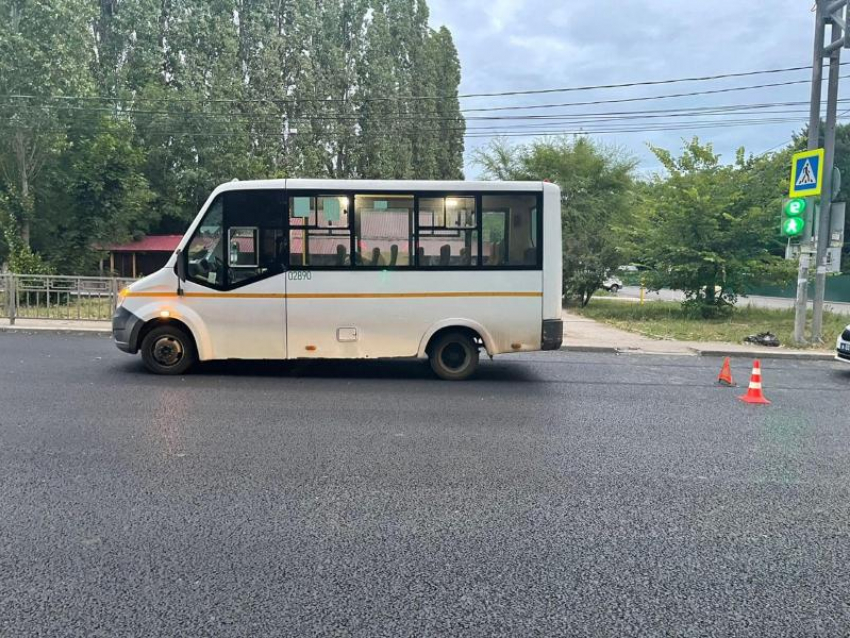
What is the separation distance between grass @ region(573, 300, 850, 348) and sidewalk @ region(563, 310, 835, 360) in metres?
0.79

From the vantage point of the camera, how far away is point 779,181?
19953 mm

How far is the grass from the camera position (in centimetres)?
1543

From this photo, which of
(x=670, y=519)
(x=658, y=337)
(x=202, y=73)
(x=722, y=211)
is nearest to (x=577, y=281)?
(x=722, y=211)

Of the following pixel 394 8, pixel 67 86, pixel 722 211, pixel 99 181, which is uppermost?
pixel 394 8

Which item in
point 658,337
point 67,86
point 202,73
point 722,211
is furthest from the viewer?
point 202,73

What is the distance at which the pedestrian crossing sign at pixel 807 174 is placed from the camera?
519 inches

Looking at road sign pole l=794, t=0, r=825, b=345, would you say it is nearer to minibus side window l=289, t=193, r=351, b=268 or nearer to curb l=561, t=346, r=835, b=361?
curb l=561, t=346, r=835, b=361

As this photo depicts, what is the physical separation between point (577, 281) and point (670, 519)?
20789 mm

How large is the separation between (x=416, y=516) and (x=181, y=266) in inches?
254

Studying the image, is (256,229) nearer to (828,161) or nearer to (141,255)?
(828,161)

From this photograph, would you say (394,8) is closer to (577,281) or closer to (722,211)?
(577,281)

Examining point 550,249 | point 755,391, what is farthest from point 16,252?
point 755,391

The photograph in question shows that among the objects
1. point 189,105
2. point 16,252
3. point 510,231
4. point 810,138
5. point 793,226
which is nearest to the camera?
point 510,231

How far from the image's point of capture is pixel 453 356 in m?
9.59
